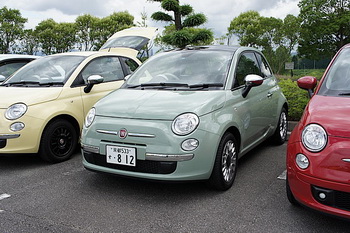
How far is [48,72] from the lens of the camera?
16.1 feet

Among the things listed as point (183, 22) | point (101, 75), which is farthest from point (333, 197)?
point (183, 22)

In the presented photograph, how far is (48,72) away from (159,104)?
7.98 ft

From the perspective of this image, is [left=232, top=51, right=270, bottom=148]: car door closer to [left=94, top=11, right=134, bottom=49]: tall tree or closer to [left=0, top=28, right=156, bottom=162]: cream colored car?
[left=0, top=28, right=156, bottom=162]: cream colored car

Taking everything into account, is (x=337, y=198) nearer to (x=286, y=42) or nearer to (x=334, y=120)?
(x=334, y=120)

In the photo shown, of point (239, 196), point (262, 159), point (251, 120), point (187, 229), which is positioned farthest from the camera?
point (262, 159)

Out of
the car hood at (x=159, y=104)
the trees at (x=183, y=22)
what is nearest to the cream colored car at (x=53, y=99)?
the car hood at (x=159, y=104)

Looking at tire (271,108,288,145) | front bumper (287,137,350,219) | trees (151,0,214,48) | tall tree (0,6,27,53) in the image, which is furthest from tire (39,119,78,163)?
tall tree (0,6,27,53)

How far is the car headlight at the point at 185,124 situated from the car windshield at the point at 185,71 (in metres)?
0.63

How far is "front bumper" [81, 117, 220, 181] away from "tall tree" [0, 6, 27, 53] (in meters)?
24.5

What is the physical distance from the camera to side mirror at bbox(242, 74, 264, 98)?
3.68m

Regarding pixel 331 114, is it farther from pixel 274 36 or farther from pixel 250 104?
pixel 274 36

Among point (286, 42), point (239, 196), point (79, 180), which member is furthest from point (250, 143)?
point (286, 42)

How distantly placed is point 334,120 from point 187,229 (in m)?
1.38

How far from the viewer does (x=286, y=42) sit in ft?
108
